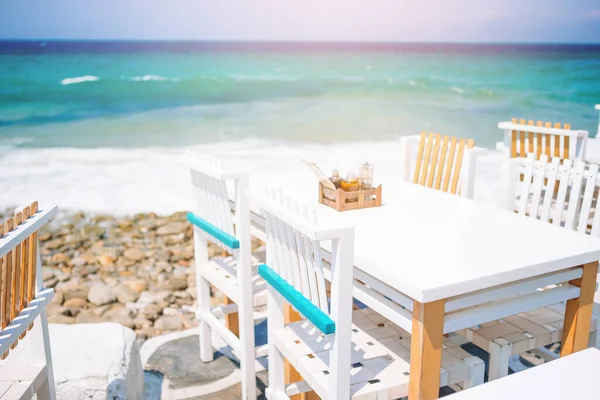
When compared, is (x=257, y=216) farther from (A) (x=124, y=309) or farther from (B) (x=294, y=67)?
(B) (x=294, y=67)

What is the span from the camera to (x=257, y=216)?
2.89 meters

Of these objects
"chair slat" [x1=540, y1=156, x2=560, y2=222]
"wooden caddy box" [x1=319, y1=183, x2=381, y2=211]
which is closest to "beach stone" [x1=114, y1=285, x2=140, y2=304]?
"wooden caddy box" [x1=319, y1=183, x2=381, y2=211]

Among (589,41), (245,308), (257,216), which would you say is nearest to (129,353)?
(245,308)

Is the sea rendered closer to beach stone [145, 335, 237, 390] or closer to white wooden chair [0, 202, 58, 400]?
beach stone [145, 335, 237, 390]

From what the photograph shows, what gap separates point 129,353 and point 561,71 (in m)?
19.8

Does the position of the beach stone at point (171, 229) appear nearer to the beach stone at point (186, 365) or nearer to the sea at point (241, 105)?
the sea at point (241, 105)

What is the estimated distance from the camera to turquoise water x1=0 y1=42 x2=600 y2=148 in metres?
14.3

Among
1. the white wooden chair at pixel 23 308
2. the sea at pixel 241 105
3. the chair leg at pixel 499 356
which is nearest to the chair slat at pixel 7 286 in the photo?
the white wooden chair at pixel 23 308

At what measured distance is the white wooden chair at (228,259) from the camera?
267 cm

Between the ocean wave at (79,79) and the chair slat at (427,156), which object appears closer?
the chair slat at (427,156)

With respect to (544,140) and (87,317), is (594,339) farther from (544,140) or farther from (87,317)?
(87,317)

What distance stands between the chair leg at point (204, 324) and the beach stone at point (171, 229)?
3.16m

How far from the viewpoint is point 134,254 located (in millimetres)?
5648

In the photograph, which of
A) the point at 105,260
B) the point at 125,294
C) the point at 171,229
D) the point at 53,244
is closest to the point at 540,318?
the point at 125,294
